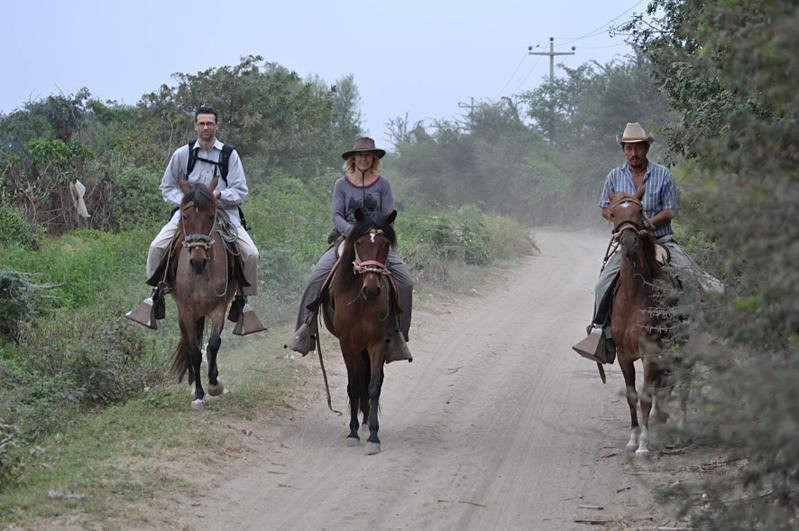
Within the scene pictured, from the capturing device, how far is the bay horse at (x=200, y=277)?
10531mm

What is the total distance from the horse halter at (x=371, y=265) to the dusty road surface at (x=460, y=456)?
1566 millimetres

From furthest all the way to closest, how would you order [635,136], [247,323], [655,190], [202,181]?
[247,323]
[202,181]
[635,136]
[655,190]

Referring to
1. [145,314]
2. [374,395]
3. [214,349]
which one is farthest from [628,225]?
[145,314]

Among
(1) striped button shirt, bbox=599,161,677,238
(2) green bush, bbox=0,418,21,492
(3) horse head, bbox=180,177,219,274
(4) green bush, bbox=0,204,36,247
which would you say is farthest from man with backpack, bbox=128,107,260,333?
(4) green bush, bbox=0,204,36,247

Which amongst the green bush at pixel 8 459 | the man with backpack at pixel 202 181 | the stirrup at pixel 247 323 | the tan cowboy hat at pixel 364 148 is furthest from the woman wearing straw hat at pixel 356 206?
the green bush at pixel 8 459

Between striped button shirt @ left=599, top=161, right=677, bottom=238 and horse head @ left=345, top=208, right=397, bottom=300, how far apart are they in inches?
76.0

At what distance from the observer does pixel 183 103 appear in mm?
26969

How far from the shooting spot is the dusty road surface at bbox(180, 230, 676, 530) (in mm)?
7641

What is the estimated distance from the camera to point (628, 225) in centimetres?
889

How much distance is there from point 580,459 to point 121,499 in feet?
12.9

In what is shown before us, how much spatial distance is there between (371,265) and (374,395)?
47.9 inches

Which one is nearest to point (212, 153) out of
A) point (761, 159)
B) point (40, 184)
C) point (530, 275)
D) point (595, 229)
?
point (761, 159)

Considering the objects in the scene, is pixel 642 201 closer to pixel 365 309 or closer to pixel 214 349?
pixel 365 309

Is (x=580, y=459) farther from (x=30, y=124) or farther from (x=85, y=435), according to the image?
(x=30, y=124)
